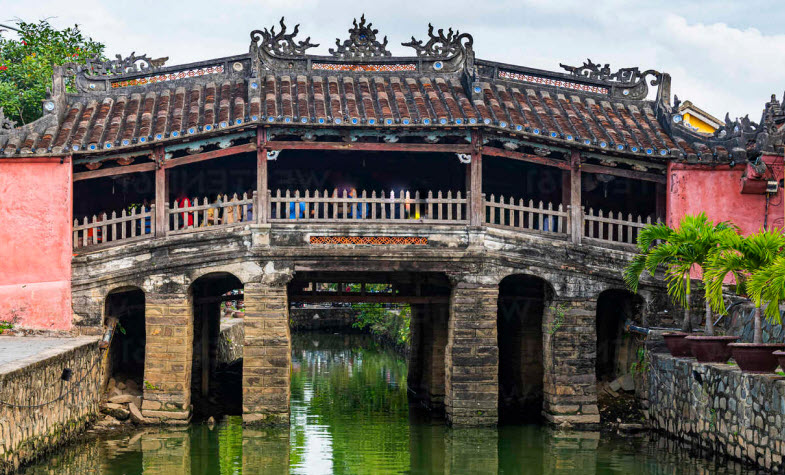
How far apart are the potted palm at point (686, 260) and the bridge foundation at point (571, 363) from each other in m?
1.15

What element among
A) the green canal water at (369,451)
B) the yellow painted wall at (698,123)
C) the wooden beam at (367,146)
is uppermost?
the yellow painted wall at (698,123)

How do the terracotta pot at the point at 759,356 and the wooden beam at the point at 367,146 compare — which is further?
the wooden beam at the point at 367,146

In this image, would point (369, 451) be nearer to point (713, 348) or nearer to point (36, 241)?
point (713, 348)

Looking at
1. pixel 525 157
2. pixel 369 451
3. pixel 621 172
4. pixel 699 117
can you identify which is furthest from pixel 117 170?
pixel 699 117

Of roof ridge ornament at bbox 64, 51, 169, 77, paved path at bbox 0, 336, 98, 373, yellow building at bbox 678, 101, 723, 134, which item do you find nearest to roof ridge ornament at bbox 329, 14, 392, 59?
roof ridge ornament at bbox 64, 51, 169, 77

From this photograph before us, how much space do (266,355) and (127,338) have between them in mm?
4492

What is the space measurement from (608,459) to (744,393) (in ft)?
8.88

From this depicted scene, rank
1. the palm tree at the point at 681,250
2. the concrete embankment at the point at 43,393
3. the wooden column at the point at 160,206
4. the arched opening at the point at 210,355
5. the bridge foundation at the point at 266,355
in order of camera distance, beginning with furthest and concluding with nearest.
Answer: the arched opening at the point at 210,355
the wooden column at the point at 160,206
the bridge foundation at the point at 266,355
the palm tree at the point at 681,250
the concrete embankment at the point at 43,393

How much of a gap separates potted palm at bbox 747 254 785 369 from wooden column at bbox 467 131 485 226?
5.58 metres

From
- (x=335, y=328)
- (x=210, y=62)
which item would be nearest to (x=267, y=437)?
(x=210, y=62)

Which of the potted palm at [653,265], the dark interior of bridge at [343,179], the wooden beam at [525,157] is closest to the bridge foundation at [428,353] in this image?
the dark interior of bridge at [343,179]

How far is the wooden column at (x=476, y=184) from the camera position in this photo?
704 inches

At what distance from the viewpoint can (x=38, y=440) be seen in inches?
551

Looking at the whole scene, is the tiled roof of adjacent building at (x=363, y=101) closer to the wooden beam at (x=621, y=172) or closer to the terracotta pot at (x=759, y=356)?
the wooden beam at (x=621, y=172)
